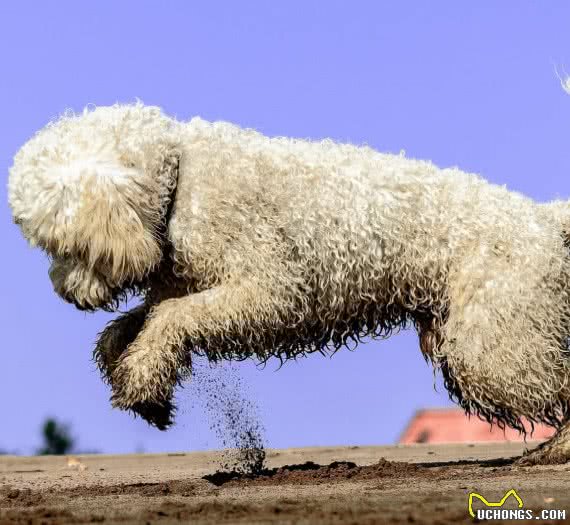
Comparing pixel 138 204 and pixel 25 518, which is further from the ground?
pixel 138 204

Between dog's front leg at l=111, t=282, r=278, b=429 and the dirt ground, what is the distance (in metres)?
0.82

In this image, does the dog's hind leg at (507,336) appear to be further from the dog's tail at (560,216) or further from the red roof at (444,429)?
the red roof at (444,429)

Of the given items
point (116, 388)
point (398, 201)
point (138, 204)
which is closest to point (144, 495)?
point (116, 388)

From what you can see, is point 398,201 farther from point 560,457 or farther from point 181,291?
point 560,457

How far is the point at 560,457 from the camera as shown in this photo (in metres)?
10.6

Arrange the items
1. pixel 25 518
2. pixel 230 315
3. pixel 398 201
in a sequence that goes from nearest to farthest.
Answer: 1. pixel 25 518
2. pixel 230 315
3. pixel 398 201

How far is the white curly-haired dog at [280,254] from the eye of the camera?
31.3 ft

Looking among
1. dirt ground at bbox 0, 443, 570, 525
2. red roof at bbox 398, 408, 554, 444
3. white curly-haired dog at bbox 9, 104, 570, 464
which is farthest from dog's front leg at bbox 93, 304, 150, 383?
red roof at bbox 398, 408, 554, 444

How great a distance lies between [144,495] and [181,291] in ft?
5.37

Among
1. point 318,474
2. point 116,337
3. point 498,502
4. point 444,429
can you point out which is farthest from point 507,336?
point 444,429

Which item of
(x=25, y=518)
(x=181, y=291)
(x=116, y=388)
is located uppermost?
(x=181, y=291)

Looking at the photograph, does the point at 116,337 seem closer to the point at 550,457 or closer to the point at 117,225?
the point at 117,225

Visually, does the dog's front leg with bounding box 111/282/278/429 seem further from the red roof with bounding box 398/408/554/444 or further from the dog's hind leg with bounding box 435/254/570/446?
the red roof with bounding box 398/408/554/444

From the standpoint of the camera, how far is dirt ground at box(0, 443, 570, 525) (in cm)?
765
